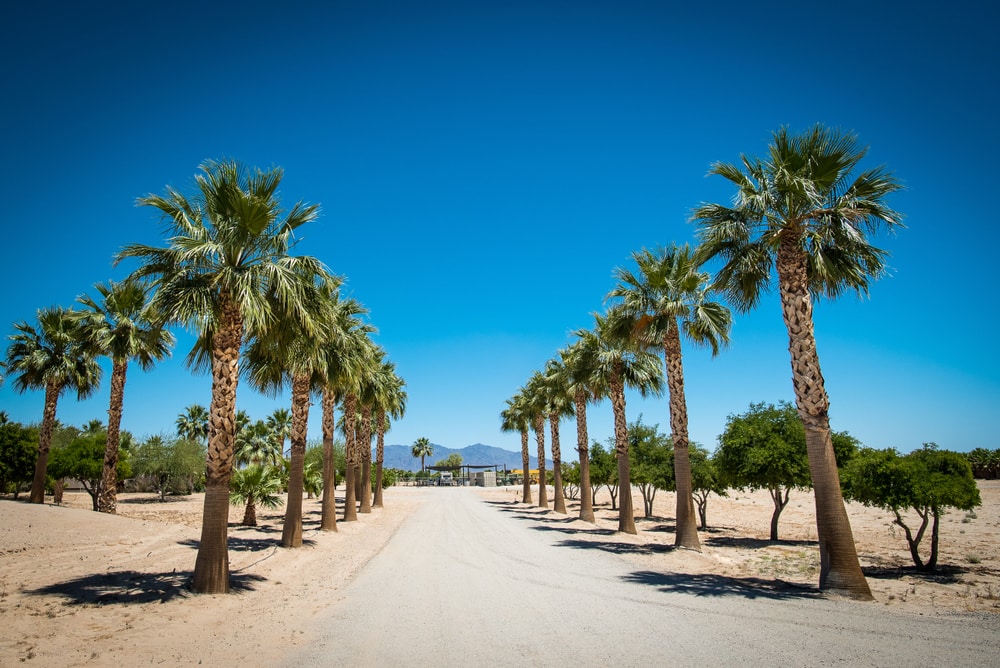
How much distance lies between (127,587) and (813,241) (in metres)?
17.3

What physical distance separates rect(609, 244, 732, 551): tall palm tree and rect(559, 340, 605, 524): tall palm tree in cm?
644

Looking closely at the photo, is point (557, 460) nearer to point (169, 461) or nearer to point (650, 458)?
point (650, 458)

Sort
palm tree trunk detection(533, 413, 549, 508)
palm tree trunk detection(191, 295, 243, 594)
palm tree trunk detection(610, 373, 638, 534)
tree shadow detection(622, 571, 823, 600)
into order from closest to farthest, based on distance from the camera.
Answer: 1. palm tree trunk detection(191, 295, 243, 594)
2. tree shadow detection(622, 571, 823, 600)
3. palm tree trunk detection(610, 373, 638, 534)
4. palm tree trunk detection(533, 413, 549, 508)

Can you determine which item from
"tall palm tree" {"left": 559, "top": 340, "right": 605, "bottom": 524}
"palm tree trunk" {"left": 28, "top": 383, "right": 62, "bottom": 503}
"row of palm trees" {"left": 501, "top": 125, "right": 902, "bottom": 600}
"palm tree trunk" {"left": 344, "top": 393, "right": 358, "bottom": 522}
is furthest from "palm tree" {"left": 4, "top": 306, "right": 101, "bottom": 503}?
"row of palm trees" {"left": 501, "top": 125, "right": 902, "bottom": 600}

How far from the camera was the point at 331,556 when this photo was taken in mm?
17344

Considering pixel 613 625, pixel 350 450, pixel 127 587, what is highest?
pixel 350 450

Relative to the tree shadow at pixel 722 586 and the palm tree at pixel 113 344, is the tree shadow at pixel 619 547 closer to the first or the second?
the tree shadow at pixel 722 586

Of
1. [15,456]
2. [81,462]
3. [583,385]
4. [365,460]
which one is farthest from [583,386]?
[15,456]

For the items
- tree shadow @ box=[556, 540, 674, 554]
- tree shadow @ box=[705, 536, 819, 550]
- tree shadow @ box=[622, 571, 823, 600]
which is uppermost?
tree shadow @ box=[622, 571, 823, 600]

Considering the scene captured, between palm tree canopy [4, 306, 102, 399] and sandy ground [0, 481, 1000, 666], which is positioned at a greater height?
palm tree canopy [4, 306, 102, 399]

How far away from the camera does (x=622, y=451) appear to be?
23.5 meters

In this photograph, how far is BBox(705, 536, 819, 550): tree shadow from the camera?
73.0 ft

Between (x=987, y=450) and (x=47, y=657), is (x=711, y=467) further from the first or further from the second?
(x=987, y=450)

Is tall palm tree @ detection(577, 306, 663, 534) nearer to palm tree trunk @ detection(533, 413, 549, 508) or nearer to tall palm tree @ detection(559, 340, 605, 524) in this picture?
tall palm tree @ detection(559, 340, 605, 524)
